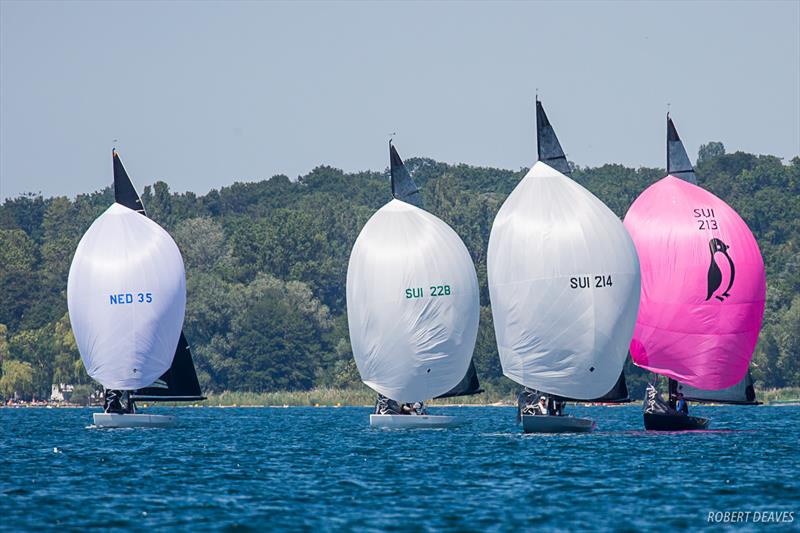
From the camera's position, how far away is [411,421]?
61.0m

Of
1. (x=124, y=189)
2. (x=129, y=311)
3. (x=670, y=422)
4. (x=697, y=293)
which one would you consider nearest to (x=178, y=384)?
(x=129, y=311)

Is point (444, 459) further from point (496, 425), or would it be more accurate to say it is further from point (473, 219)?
point (473, 219)

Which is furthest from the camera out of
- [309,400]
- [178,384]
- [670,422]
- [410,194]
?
[309,400]

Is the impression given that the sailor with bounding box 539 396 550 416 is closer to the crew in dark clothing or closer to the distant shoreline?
the crew in dark clothing

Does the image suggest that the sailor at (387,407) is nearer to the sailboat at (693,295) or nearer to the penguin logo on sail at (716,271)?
the sailboat at (693,295)

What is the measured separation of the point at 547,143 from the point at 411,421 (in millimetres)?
12640

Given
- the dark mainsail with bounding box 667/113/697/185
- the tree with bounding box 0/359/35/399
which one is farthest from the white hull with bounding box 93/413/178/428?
the tree with bounding box 0/359/35/399

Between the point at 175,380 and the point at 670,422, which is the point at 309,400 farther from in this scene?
the point at 670,422

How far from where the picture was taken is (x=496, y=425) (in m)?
72.8

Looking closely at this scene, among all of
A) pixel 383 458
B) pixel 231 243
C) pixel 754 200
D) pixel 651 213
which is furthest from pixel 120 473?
pixel 754 200

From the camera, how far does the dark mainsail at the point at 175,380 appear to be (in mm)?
66062

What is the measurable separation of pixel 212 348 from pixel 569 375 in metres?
76.8

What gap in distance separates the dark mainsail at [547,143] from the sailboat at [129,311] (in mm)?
18129

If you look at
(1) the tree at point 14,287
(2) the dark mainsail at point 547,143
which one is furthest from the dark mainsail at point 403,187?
(1) the tree at point 14,287
